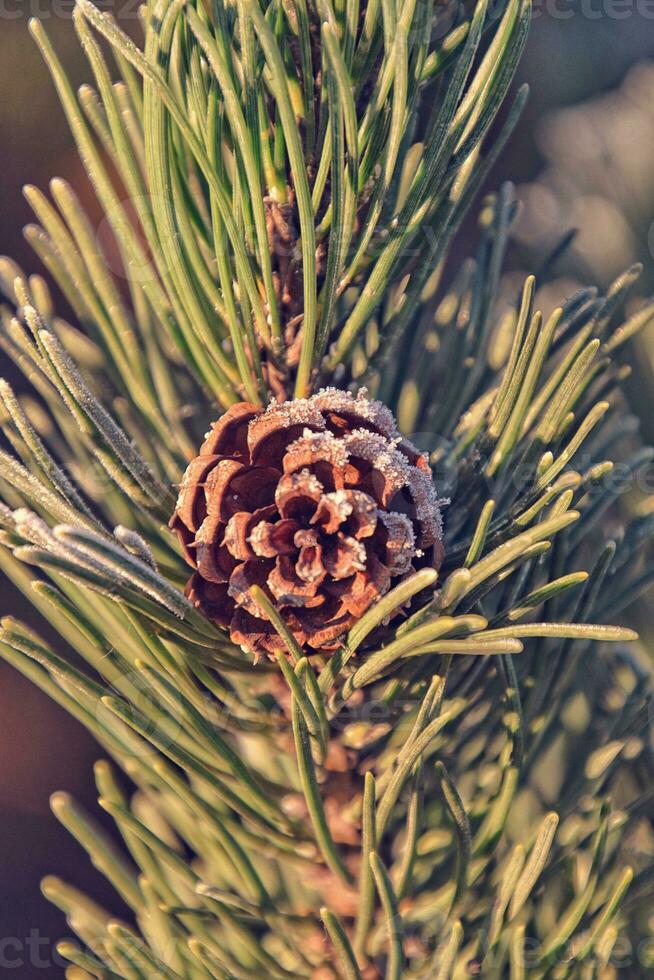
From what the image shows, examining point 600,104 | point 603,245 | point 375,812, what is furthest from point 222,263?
point 600,104

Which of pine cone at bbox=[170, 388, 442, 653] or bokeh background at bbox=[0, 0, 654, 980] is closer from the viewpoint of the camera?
pine cone at bbox=[170, 388, 442, 653]

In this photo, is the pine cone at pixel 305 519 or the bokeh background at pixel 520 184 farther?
the bokeh background at pixel 520 184

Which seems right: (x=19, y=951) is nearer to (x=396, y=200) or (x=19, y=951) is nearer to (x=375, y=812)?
(x=375, y=812)

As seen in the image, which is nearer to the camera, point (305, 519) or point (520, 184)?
point (305, 519)
